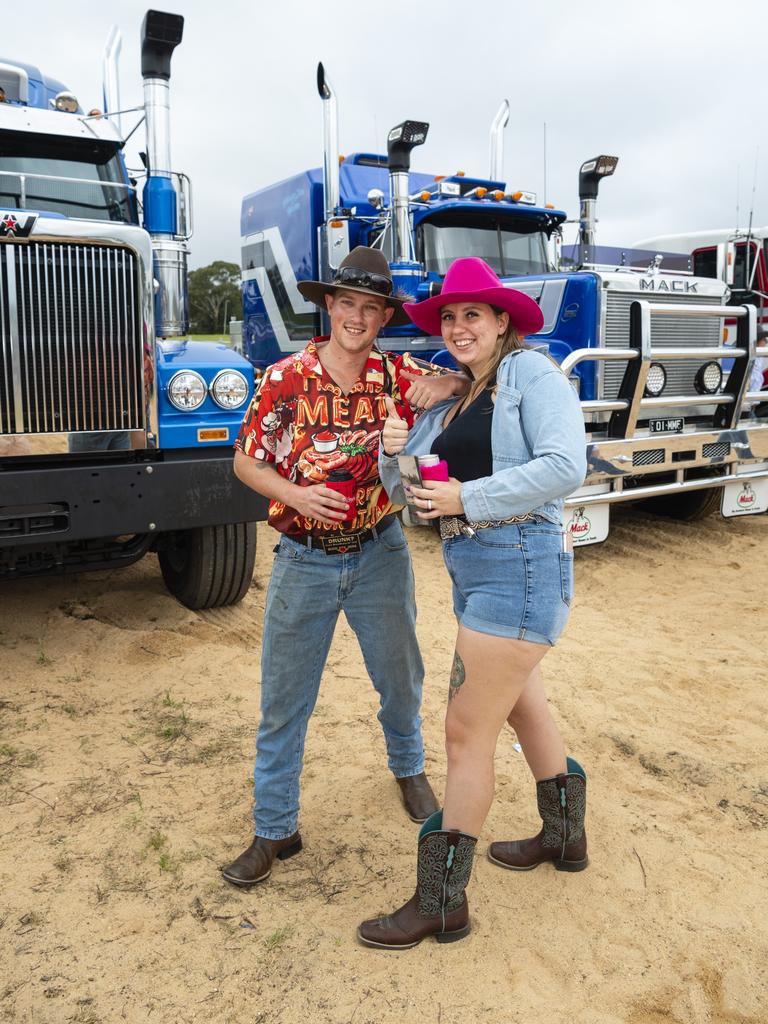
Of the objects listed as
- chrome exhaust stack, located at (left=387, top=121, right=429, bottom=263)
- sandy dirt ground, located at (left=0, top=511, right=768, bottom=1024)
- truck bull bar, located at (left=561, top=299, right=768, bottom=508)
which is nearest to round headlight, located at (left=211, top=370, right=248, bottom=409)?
sandy dirt ground, located at (left=0, top=511, right=768, bottom=1024)

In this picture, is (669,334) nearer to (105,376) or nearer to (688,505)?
(688,505)

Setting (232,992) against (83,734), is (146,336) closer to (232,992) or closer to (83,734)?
(83,734)

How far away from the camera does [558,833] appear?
277cm

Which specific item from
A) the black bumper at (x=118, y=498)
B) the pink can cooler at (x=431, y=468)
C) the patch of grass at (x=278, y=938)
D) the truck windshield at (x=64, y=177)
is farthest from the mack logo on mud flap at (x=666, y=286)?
the patch of grass at (x=278, y=938)

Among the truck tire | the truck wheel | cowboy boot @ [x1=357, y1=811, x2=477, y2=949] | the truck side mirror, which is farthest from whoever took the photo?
the truck side mirror

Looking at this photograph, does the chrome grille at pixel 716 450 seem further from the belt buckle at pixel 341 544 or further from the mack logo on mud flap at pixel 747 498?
the belt buckle at pixel 341 544

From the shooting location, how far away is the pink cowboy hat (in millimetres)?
2318

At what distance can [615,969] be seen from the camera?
Answer: 235 cm

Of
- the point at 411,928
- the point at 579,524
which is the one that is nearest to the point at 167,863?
the point at 411,928

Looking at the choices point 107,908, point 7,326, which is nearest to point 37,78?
point 7,326

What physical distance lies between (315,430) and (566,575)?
34.8 inches

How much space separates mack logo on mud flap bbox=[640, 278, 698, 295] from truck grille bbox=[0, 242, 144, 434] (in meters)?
4.24

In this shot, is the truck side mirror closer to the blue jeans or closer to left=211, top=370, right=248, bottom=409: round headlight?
left=211, top=370, right=248, bottom=409: round headlight

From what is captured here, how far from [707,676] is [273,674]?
8.61ft
